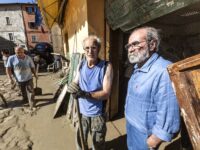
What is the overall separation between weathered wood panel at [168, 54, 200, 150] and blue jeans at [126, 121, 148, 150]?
2.31 ft

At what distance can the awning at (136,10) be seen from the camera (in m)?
1.66

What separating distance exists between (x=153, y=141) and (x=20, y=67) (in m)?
4.31

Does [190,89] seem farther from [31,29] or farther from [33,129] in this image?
[31,29]

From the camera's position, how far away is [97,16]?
3.47 m

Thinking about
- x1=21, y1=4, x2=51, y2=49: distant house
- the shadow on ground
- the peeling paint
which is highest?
x1=21, y1=4, x2=51, y2=49: distant house

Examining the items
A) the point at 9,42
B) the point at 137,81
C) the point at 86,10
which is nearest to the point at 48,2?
the point at 86,10

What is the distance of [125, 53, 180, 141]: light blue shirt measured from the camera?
1476 mm

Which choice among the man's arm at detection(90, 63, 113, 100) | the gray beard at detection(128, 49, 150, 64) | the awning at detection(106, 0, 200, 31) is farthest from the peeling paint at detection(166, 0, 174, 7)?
the man's arm at detection(90, 63, 113, 100)

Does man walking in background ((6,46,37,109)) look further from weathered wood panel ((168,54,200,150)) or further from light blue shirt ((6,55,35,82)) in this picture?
weathered wood panel ((168,54,200,150))

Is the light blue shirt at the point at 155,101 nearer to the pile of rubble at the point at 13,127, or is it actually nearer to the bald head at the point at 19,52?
the pile of rubble at the point at 13,127

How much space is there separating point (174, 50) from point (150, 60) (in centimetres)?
260

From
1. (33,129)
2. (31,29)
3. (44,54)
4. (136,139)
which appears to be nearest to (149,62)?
(136,139)

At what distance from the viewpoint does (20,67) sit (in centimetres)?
488

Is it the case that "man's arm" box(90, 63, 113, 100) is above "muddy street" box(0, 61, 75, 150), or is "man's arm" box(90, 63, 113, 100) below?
above
